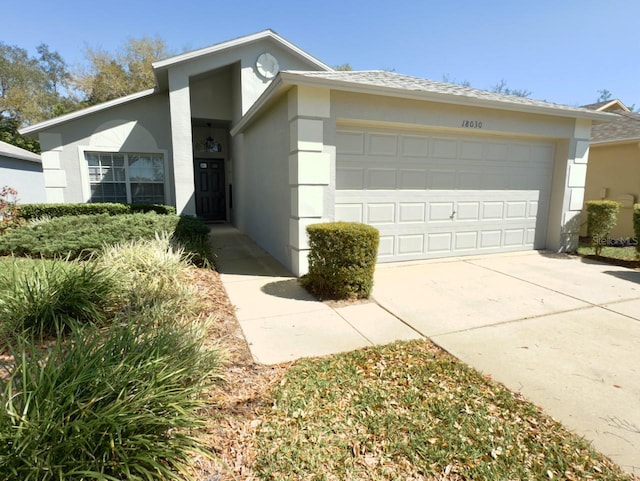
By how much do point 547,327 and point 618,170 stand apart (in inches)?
367

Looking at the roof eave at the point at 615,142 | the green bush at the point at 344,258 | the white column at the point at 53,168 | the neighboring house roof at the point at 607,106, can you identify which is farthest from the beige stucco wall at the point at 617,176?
the white column at the point at 53,168

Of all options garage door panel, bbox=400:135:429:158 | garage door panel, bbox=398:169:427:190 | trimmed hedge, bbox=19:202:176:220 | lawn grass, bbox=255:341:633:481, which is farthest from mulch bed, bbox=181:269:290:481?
trimmed hedge, bbox=19:202:176:220

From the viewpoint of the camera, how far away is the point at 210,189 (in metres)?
A: 14.1

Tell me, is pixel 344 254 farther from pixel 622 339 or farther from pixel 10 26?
pixel 10 26

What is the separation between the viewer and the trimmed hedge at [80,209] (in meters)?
9.46

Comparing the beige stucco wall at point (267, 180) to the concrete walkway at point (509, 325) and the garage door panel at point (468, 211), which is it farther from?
the garage door panel at point (468, 211)

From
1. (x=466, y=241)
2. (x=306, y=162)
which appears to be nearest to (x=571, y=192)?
(x=466, y=241)

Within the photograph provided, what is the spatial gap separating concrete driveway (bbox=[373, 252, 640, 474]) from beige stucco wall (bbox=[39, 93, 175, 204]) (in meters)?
8.37

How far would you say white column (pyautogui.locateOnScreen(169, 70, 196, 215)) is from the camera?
977cm

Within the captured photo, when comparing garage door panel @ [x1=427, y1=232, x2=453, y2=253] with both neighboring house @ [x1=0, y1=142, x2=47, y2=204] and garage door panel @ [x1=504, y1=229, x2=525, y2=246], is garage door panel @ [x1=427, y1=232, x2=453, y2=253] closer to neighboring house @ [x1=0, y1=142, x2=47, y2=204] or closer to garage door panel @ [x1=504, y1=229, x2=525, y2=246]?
garage door panel @ [x1=504, y1=229, x2=525, y2=246]

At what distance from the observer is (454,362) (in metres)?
3.27

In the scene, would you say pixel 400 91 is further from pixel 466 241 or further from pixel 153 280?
pixel 153 280

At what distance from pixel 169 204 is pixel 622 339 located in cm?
1134

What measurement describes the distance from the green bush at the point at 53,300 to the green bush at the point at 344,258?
260cm
